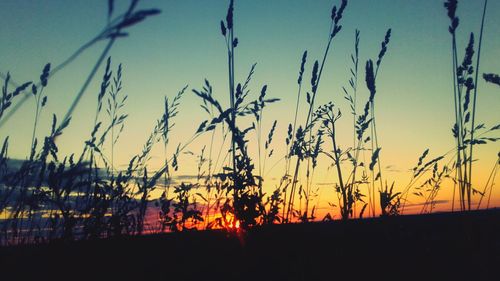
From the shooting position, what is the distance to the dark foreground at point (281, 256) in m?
1.66

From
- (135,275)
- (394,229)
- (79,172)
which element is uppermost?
(79,172)

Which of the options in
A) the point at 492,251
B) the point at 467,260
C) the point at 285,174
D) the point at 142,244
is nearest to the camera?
the point at 467,260

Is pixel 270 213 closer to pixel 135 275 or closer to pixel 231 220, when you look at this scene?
pixel 231 220

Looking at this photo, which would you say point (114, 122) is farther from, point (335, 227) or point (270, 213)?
point (335, 227)

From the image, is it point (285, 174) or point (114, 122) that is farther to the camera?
point (285, 174)

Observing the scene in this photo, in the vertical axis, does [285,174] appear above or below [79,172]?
above

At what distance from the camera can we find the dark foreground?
166 cm

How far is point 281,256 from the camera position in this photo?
1.94 metres

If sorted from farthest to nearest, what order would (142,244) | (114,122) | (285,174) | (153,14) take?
(285,174)
(114,122)
(142,244)
(153,14)

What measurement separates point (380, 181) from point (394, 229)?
0.82m

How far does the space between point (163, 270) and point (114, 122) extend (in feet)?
5.79

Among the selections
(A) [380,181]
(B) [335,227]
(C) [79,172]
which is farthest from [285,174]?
(C) [79,172]

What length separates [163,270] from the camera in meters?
1.76

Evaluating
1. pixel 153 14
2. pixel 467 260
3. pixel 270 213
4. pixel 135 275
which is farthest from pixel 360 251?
pixel 153 14
